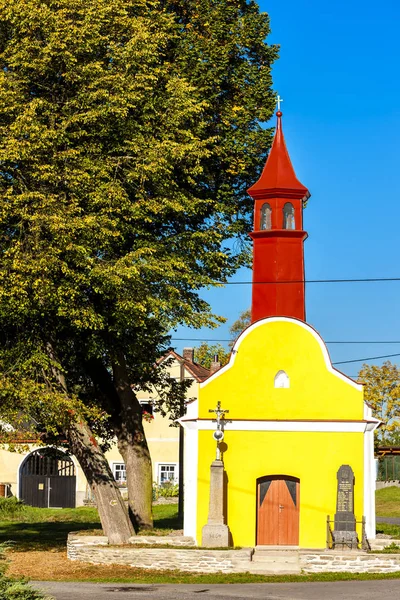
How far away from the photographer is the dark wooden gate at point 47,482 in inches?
1908

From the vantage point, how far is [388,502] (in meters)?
49.2

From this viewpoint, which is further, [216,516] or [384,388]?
[384,388]

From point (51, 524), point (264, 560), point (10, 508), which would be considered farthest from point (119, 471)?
point (264, 560)

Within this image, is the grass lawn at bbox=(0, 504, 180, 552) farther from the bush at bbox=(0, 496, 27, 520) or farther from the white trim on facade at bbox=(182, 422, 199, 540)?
the white trim on facade at bbox=(182, 422, 199, 540)

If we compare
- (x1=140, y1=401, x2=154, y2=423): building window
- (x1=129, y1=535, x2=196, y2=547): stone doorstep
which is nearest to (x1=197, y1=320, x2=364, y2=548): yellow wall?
(x1=129, y1=535, x2=196, y2=547): stone doorstep

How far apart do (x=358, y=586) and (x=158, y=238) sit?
11473mm

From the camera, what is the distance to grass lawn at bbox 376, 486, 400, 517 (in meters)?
45.1

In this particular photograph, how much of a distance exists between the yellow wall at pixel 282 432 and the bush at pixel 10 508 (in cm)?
1833

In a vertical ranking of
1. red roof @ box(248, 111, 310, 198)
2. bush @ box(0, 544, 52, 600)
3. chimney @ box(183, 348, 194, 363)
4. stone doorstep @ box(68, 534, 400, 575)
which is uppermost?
red roof @ box(248, 111, 310, 198)

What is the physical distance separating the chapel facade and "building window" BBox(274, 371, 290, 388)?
0.09 feet

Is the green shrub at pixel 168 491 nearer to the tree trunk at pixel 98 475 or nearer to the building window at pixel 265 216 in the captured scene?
the tree trunk at pixel 98 475

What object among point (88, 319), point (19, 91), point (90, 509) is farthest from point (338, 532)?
point (90, 509)

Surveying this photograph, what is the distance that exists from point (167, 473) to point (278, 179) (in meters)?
25.5

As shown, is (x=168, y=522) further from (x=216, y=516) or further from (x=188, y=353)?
(x=188, y=353)
